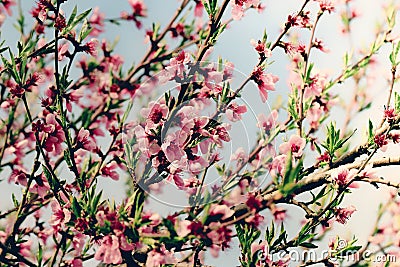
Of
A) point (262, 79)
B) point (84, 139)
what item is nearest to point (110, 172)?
point (84, 139)

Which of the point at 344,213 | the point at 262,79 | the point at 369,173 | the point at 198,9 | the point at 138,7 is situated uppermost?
the point at 138,7

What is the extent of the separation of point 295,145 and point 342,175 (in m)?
0.27

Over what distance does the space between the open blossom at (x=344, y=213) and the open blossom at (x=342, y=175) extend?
→ 144mm

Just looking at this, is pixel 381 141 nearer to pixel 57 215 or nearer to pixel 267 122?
pixel 267 122

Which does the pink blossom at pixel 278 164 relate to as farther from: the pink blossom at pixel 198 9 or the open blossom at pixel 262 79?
the pink blossom at pixel 198 9

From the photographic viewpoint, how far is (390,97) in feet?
7.42

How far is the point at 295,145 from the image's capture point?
7.32 feet

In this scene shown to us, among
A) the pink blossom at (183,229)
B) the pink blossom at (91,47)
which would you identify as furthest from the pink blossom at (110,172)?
the pink blossom at (183,229)

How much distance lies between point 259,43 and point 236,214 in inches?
27.3

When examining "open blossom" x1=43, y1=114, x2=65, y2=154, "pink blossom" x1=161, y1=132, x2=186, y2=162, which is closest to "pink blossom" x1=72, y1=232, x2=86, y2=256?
"open blossom" x1=43, y1=114, x2=65, y2=154

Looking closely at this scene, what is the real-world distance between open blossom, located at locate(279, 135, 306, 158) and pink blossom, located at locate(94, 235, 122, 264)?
84 centimetres

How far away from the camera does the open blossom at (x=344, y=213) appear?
83.5 inches

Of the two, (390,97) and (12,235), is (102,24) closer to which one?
(12,235)

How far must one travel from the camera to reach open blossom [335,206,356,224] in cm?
212
